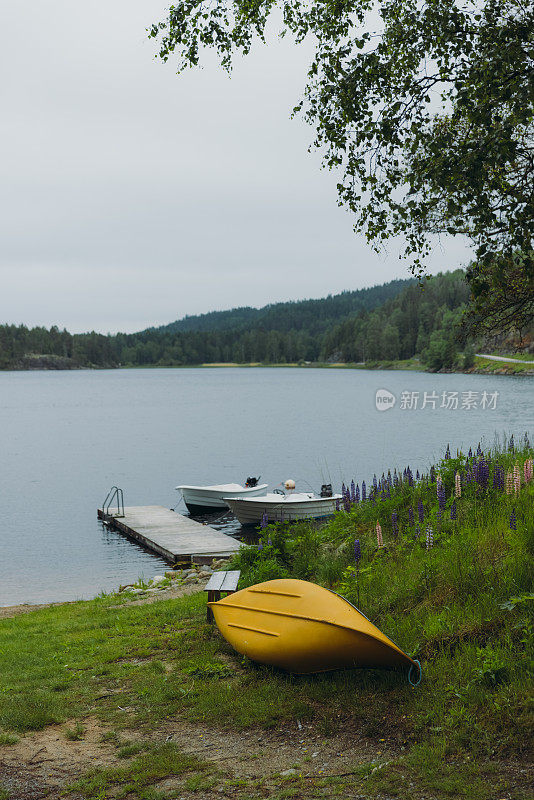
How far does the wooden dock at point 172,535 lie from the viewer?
17922 mm

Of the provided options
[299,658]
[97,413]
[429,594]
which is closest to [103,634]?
[299,658]

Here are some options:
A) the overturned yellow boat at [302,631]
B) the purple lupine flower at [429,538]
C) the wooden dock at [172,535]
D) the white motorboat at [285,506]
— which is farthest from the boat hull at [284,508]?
the overturned yellow boat at [302,631]

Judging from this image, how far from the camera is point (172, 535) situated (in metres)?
20.9

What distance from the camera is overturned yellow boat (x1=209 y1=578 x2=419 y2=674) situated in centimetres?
554

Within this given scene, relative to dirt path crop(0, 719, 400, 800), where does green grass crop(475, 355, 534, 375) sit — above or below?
above

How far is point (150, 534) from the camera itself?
69.5 ft

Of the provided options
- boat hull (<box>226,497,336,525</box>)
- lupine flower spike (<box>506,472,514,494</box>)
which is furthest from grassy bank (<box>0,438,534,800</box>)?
boat hull (<box>226,497,336,525</box>)

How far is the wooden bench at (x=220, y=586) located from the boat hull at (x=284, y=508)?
1143 centimetres

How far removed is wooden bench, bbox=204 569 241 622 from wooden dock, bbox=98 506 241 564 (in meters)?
7.43

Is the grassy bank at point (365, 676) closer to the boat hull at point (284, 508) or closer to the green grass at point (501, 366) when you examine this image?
the boat hull at point (284, 508)

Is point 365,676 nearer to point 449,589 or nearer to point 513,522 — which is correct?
point 449,589

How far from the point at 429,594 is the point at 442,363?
442ft

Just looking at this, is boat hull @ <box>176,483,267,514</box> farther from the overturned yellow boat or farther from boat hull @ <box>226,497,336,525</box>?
the overturned yellow boat

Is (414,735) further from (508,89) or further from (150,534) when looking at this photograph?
(150,534)
